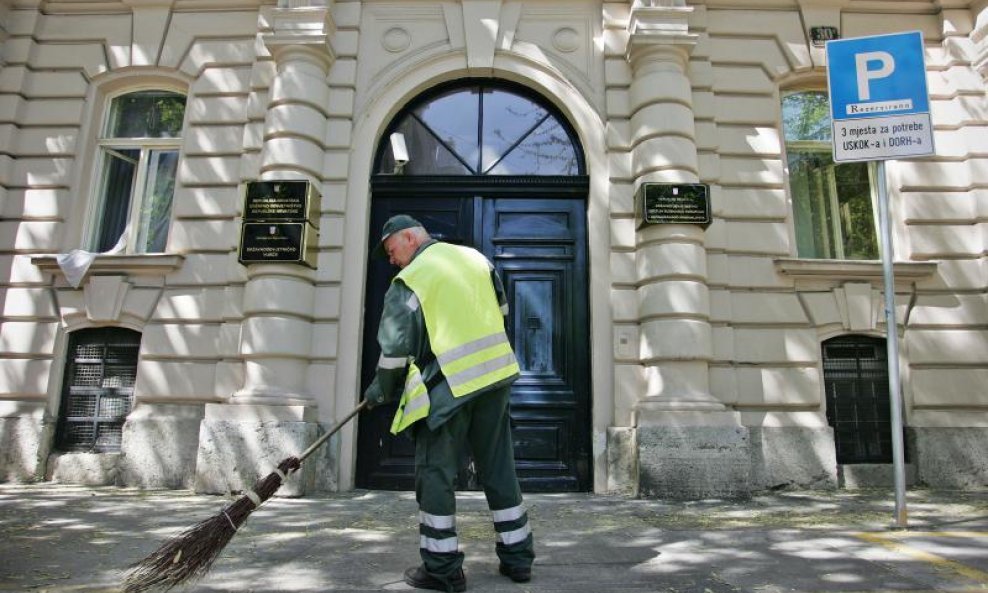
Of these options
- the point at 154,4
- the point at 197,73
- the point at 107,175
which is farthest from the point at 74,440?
the point at 154,4

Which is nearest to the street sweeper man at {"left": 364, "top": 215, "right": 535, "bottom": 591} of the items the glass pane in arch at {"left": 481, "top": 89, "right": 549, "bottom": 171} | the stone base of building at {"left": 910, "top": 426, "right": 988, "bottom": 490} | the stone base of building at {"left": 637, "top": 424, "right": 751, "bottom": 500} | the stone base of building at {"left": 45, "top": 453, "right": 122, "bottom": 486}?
the stone base of building at {"left": 637, "top": 424, "right": 751, "bottom": 500}

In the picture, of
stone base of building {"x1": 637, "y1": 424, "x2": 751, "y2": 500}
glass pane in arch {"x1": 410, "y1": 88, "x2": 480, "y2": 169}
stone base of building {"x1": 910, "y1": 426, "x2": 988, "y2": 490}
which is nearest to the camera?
stone base of building {"x1": 637, "y1": 424, "x2": 751, "y2": 500}

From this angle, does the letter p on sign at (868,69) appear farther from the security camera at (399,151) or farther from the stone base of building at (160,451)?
the stone base of building at (160,451)

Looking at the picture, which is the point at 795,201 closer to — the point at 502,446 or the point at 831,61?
the point at 831,61

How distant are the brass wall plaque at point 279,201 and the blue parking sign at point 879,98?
492 centimetres

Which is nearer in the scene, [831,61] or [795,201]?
[831,61]

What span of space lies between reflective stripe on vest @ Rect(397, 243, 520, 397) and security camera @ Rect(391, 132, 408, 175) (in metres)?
3.85

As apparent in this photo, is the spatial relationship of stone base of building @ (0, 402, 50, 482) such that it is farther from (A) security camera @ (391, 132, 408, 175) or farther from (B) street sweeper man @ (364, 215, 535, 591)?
(B) street sweeper man @ (364, 215, 535, 591)

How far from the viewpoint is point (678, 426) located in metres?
5.78

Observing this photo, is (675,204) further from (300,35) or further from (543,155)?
(300,35)

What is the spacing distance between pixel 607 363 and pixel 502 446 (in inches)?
126

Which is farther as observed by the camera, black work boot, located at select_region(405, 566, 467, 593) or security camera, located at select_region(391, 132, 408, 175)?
security camera, located at select_region(391, 132, 408, 175)

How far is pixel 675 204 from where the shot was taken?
626 cm

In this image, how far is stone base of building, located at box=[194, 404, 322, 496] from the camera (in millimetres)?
5805
